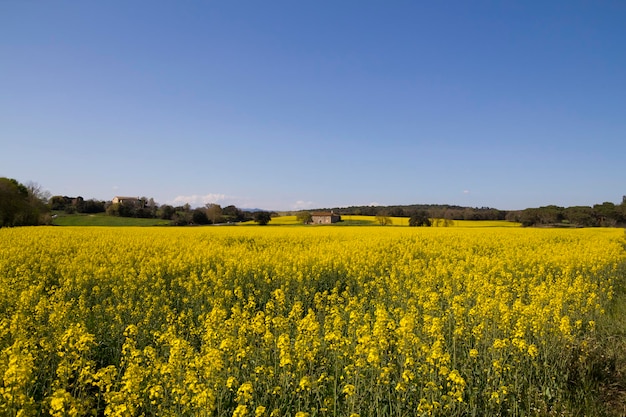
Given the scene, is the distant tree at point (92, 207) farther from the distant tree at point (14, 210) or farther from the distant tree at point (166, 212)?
the distant tree at point (14, 210)

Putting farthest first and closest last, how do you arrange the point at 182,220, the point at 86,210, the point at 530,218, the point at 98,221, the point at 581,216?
1. the point at 86,210
2. the point at 98,221
3. the point at 182,220
4. the point at 530,218
5. the point at 581,216

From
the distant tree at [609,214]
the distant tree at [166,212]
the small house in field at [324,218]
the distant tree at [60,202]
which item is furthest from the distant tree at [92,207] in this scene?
the distant tree at [609,214]

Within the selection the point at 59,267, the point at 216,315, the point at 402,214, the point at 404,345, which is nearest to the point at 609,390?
the point at 404,345

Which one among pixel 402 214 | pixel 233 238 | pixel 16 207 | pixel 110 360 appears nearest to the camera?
pixel 110 360

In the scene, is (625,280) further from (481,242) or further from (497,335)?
(497,335)

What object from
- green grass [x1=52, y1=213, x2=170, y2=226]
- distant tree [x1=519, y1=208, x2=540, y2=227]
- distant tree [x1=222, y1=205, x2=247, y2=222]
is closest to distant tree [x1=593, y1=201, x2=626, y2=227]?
distant tree [x1=519, y1=208, x2=540, y2=227]

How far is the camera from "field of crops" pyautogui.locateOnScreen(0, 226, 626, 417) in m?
3.88

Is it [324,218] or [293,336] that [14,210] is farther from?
[293,336]

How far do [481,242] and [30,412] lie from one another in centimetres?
1958

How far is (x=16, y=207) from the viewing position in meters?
41.2

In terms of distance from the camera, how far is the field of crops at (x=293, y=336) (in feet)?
12.7

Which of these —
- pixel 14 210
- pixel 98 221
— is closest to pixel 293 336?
pixel 14 210

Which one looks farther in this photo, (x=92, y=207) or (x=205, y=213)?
(x=92, y=207)

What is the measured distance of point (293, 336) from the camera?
257 inches
